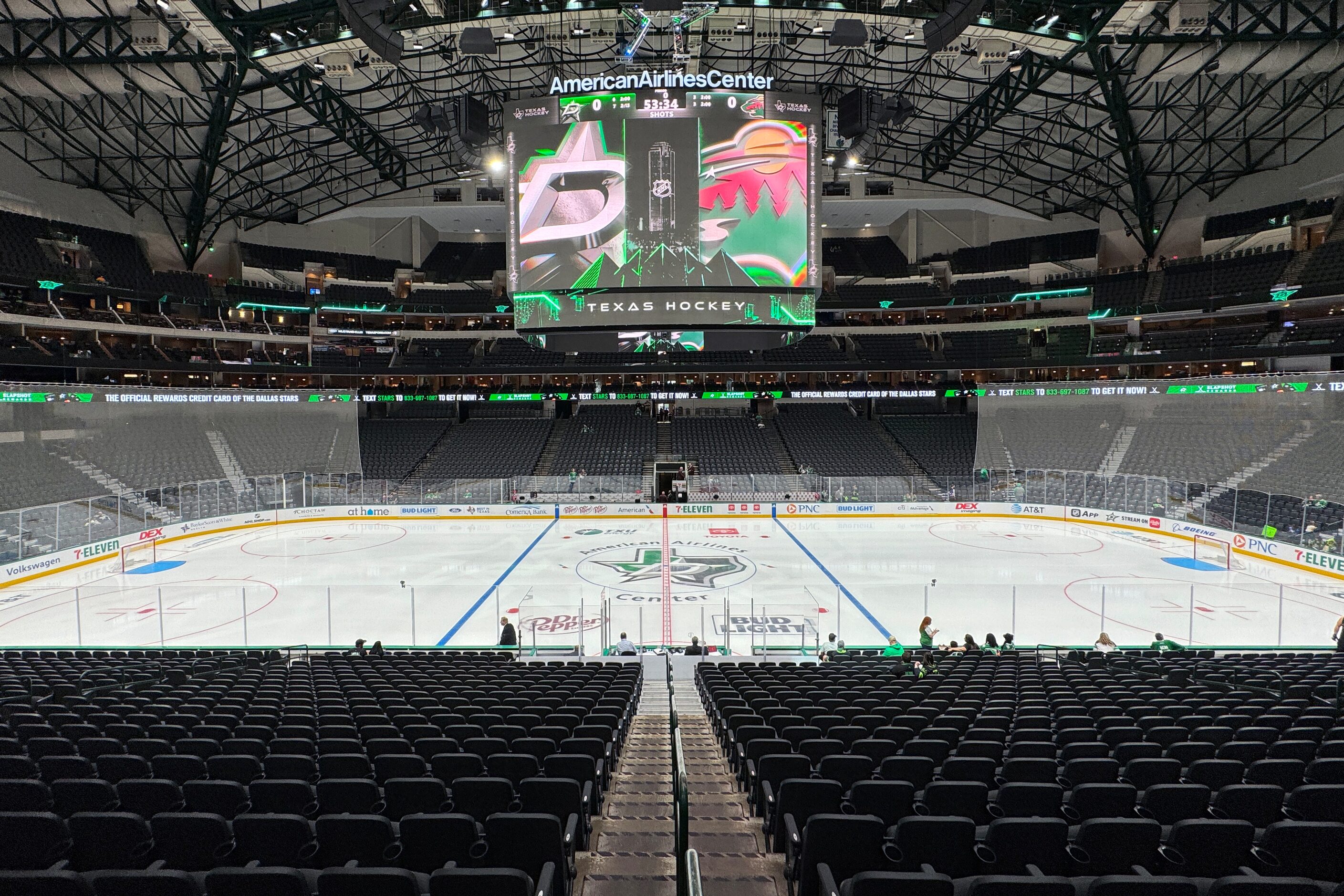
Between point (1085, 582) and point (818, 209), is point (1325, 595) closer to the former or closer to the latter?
point (1085, 582)

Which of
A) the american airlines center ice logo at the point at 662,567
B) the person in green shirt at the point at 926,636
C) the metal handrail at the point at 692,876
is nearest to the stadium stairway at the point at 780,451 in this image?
the american airlines center ice logo at the point at 662,567

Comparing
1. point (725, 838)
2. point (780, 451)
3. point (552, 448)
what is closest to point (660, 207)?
point (725, 838)

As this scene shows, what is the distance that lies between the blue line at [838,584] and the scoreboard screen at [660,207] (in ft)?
27.1

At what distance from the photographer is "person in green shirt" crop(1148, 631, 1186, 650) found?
14203 millimetres

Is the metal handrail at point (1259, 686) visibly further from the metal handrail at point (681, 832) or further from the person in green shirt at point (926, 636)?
the metal handrail at point (681, 832)

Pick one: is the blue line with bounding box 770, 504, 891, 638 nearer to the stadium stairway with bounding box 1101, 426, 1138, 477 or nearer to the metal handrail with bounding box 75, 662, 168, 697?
the metal handrail with bounding box 75, 662, 168, 697

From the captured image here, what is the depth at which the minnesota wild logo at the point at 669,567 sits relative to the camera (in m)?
22.3

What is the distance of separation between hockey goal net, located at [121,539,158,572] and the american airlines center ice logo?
52.0 feet

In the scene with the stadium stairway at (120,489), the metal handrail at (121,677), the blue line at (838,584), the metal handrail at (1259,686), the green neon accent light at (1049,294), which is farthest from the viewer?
the green neon accent light at (1049,294)


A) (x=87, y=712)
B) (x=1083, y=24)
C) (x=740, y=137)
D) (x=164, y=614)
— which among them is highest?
(x=1083, y=24)

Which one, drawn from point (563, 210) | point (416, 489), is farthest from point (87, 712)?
point (416, 489)

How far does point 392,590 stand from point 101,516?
1332 cm

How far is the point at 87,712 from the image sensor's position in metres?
7.45

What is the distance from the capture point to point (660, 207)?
18.9m
